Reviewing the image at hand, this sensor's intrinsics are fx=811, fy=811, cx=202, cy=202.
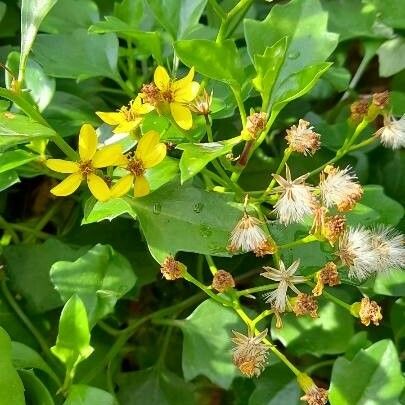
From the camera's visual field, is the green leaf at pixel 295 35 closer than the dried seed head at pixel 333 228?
No

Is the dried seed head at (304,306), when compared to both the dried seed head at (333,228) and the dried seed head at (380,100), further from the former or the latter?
the dried seed head at (380,100)

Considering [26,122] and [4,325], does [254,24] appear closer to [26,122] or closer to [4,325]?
[26,122]

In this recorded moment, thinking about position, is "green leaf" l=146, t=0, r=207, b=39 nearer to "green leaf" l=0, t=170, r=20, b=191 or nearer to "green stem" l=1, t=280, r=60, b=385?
"green leaf" l=0, t=170, r=20, b=191

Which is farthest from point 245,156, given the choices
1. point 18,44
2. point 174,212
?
point 18,44

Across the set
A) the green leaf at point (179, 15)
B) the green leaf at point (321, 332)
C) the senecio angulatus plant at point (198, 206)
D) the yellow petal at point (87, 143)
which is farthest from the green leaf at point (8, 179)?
the green leaf at point (321, 332)

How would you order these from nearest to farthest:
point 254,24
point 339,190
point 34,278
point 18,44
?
point 339,190
point 254,24
point 34,278
point 18,44

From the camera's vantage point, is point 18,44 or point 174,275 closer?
point 174,275

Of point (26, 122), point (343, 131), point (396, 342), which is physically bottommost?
point (396, 342)

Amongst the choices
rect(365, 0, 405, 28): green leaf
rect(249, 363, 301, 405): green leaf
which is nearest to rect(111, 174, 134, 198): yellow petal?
rect(249, 363, 301, 405): green leaf
